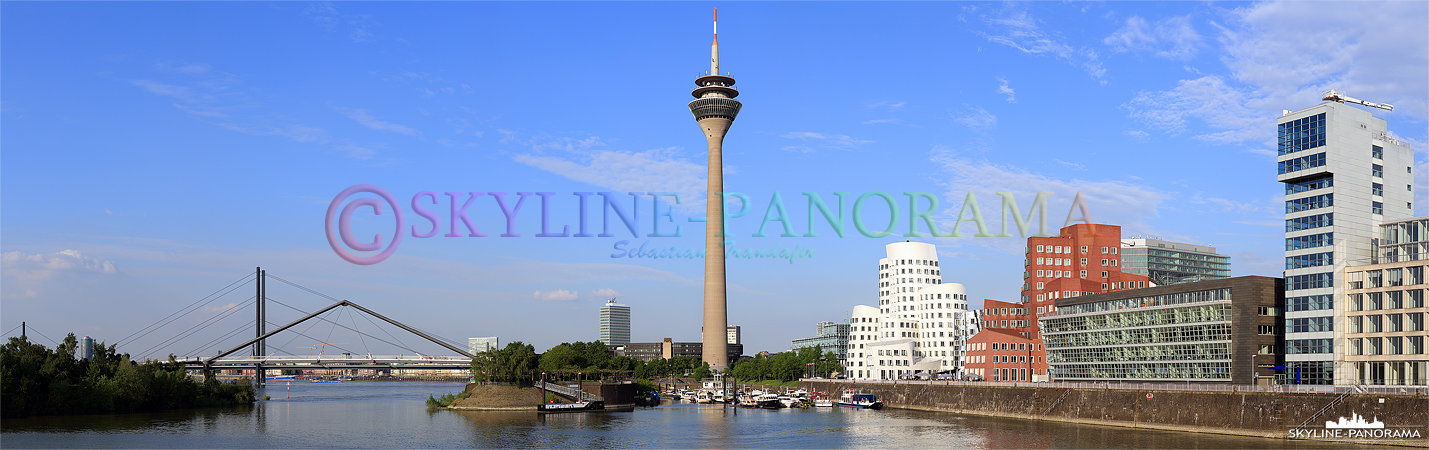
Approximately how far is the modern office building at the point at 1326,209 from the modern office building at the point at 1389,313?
990 mm

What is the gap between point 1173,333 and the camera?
5049 inches

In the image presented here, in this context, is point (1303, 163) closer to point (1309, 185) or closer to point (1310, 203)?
point (1309, 185)

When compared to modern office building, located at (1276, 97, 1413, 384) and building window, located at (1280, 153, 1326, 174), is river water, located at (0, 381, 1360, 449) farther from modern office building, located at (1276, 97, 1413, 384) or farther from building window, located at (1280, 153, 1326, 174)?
building window, located at (1280, 153, 1326, 174)

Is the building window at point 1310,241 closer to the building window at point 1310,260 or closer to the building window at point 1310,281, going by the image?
the building window at point 1310,260

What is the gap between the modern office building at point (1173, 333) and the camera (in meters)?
114

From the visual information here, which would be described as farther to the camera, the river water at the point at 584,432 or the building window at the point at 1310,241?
the building window at the point at 1310,241

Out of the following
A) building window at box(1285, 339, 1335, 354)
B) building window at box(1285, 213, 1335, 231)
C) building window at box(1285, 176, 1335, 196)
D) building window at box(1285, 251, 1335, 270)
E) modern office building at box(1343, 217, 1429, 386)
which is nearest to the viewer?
modern office building at box(1343, 217, 1429, 386)

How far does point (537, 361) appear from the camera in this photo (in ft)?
546

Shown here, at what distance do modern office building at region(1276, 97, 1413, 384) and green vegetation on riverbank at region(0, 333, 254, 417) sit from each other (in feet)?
438

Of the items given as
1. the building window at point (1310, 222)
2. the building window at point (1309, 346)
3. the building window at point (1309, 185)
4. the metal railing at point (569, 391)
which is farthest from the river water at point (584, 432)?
the building window at point (1309, 185)

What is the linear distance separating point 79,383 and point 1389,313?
141403 millimetres

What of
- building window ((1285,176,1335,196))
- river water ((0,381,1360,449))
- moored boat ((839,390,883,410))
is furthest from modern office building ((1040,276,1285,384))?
moored boat ((839,390,883,410))

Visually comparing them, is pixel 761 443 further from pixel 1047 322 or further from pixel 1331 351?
pixel 1047 322

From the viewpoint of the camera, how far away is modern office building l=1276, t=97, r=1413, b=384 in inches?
4154
